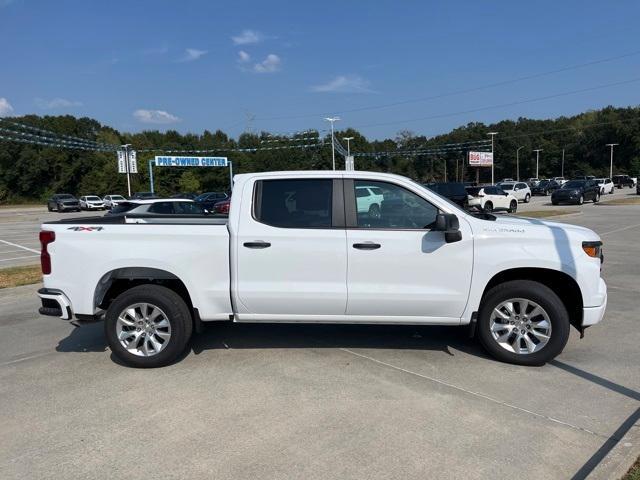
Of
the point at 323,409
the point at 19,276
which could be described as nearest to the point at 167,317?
the point at 323,409

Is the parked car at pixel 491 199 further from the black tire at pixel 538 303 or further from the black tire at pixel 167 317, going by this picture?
the black tire at pixel 167 317

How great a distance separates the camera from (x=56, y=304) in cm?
502

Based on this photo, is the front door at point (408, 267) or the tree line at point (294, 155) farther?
the tree line at point (294, 155)

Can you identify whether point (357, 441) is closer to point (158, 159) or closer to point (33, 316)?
point (33, 316)

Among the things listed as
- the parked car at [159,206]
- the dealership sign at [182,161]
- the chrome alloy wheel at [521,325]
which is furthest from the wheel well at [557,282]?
the dealership sign at [182,161]

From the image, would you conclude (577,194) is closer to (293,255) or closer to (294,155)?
(293,255)

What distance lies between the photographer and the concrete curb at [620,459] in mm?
3010

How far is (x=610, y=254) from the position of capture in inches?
462

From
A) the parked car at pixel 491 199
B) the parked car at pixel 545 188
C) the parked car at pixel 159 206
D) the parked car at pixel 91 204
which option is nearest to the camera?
the parked car at pixel 159 206

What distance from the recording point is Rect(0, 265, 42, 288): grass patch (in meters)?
9.63

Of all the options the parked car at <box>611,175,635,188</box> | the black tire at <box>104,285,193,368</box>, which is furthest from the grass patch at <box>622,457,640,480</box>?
the parked car at <box>611,175,635,188</box>

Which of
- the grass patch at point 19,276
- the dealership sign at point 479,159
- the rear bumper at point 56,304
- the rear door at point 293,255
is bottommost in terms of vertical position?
the grass patch at point 19,276

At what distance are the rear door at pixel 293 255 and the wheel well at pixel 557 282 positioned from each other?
1.54 m

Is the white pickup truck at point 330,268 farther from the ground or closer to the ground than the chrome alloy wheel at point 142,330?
farther from the ground
